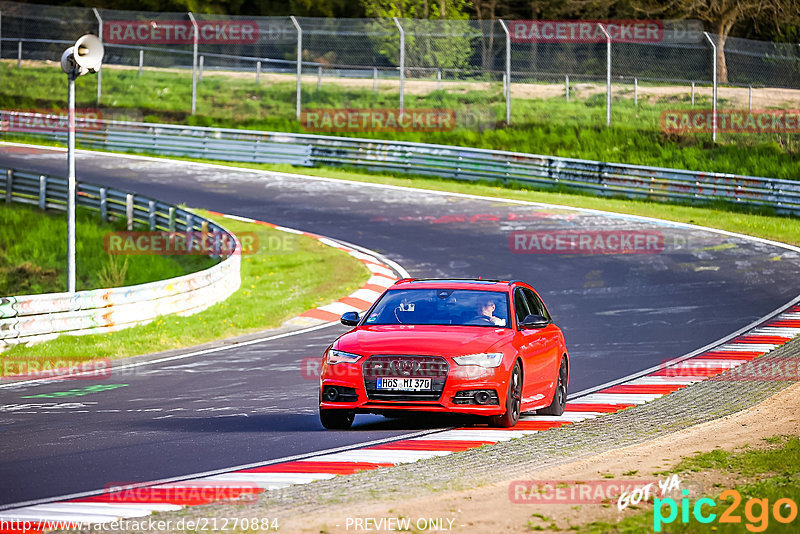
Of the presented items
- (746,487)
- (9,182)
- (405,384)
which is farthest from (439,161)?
(746,487)

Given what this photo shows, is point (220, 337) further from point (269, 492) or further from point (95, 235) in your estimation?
point (95, 235)

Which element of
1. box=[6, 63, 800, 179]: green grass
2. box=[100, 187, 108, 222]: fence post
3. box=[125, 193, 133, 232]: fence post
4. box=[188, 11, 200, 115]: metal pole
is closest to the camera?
box=[125, 193, 133, 232]: fence post

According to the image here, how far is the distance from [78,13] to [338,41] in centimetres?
1093

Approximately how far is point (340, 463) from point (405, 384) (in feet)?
4.70

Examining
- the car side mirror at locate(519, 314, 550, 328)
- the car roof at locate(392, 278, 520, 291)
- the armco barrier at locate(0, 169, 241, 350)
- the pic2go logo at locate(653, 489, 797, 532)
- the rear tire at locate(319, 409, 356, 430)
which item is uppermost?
the car roof at locate(392, 278, 520, 291)

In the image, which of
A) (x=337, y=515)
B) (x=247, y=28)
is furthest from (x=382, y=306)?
(x=247, y=28)

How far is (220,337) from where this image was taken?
18.4 meters

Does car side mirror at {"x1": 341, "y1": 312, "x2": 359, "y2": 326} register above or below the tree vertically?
below

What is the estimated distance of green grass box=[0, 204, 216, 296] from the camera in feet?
85.9

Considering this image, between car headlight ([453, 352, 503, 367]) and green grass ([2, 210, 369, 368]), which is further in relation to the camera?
green grass ([2, 210, 369, 368])

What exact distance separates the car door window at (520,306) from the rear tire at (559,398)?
675 millimetres

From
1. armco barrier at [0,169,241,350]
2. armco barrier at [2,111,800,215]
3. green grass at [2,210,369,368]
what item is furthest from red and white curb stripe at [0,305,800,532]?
armco barrier at [2,111,800,215]

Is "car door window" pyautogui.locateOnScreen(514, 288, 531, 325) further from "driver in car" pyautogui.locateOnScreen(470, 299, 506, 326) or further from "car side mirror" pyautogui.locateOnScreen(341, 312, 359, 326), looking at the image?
"car side mirror" pyautogui.locateOnScreen(341, 312, 359, 326)

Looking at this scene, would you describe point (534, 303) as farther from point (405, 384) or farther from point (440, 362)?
point (405, 384)
